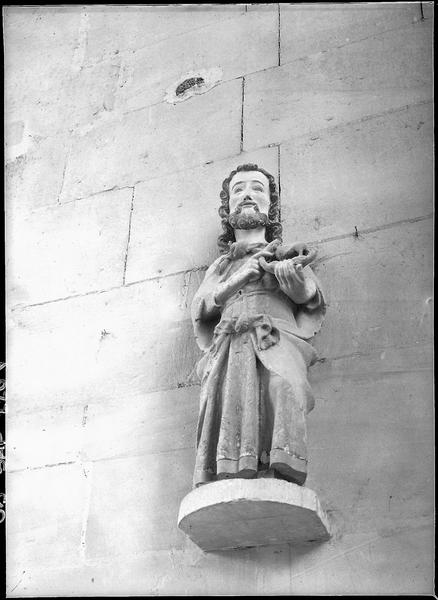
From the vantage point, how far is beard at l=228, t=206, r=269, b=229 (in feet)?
18.3

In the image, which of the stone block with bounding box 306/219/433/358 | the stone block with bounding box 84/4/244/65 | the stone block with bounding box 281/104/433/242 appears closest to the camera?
the stone block with bounding box 306/219/433/358

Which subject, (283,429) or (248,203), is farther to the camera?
(248,203)

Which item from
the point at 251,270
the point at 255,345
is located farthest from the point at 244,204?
the point at 255,345

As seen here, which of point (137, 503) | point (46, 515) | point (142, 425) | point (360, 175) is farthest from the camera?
point (360, 175)

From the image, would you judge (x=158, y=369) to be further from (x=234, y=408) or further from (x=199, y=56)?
(x=199, y=56)

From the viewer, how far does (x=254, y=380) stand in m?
4.89

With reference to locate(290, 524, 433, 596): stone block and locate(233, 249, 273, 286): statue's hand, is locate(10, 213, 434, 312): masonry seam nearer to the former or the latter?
locate(233, 249, 273, 286): statue's hand

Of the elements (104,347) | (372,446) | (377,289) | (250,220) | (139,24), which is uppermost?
(139,24)

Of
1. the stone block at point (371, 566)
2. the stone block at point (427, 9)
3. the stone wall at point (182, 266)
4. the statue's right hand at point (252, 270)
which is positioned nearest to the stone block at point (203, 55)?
the stone wall at point (182, 266)

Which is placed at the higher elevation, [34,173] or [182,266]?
[34,173]

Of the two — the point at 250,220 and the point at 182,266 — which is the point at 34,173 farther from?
the point at 250,220

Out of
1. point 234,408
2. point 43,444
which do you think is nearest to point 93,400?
point 43,444

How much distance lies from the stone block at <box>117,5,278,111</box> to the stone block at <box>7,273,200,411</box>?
4.39 feet

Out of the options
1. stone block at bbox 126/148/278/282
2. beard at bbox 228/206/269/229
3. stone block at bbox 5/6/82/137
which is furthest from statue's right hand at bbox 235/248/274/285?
stone block at bbox 5/6/82/137
